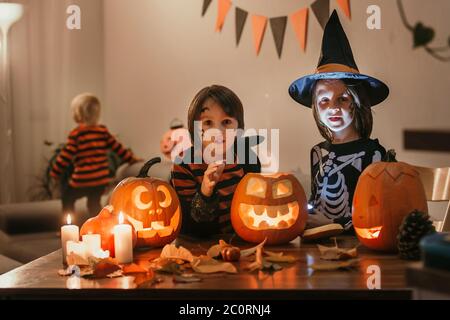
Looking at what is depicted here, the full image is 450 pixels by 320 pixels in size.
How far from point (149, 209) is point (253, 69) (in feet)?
7.06

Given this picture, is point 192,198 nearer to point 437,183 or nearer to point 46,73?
point 437,183

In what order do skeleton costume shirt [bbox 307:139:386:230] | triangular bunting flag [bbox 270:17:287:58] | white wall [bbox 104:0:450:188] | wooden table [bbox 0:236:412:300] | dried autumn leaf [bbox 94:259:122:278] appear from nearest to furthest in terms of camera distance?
wooden table [bbox 0:236:412:300]
dried autumn leaf [bbox 94:259:122:278]
skeleton costume shirt [bbox 307:139:386:230]
white wall [bbox 104:0:450:188]
triangular bunting flag [bbox 270:17:287:58]

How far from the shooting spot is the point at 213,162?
1.99m

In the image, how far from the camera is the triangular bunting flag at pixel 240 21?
12.4 ft

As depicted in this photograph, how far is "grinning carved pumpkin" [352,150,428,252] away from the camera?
1.68 metres

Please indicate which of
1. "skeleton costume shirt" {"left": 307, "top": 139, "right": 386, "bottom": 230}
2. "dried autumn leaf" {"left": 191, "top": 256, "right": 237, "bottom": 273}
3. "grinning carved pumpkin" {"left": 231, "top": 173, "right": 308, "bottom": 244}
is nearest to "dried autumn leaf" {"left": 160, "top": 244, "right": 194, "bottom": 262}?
"dried autumn leaf" {"left": 191, "top": 256, "right": 237, "bottom": 273}

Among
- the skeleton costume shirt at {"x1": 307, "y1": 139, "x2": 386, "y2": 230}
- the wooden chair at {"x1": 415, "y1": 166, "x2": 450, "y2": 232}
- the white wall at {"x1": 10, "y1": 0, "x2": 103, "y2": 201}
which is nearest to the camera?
the skeleton costume shirt at {"x1": 307, "y1": 139, "x2": 386, "y2": 230}

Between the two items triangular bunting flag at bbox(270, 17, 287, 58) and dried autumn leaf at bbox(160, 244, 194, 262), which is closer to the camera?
dried autumn leaf at bbox(160, 244, 194, 262)

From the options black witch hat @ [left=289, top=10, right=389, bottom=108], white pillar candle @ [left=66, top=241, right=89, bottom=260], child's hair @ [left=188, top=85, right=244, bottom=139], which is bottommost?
white pillar candle @ [left=66, top=241, right=89, bottom=260]

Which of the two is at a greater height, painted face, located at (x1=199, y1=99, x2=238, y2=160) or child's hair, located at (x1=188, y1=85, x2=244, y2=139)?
child's hair, located at (x1=188, y1=85, x2=244, y2=139)

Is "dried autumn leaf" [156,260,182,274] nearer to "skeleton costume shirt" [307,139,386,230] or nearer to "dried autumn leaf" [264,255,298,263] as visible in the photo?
"dried autumn leaf" [264,255,298,263]

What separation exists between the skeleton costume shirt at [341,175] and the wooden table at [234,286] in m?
0.51

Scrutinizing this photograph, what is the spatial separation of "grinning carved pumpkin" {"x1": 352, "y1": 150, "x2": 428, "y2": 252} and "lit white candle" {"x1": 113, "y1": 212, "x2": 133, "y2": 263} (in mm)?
599
